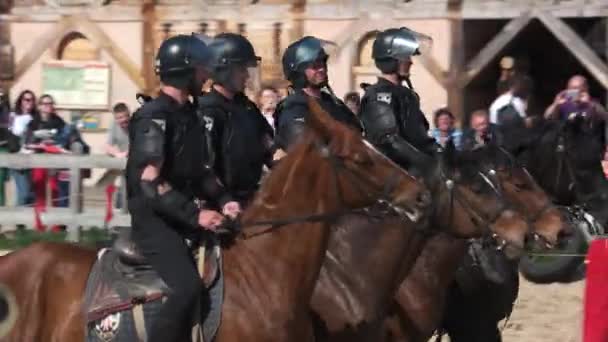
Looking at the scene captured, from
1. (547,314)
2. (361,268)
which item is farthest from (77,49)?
(361,268)

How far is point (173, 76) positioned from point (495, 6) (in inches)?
430

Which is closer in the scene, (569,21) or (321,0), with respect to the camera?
(569,21)

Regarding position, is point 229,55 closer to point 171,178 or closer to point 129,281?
point 171,178

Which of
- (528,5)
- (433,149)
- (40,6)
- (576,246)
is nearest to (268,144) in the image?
(433,149)

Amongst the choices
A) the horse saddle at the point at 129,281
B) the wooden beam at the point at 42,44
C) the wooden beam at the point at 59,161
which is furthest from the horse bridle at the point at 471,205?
the wooden beam at the point at 42,44

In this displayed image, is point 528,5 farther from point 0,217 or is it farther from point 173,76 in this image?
point 173,76

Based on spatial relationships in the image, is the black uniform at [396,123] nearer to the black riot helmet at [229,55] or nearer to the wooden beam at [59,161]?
the black riot helmet at [229,55]

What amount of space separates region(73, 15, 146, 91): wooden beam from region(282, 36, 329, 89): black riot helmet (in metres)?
11.2

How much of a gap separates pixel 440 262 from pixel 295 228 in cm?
166

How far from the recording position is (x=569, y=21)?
17.8 metres

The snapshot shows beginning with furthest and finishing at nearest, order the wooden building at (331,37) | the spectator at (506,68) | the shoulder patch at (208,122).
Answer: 1. the wooden building at (331,37)
2. the spectator at (506,68)
3. the shoulder patch at (208,122)

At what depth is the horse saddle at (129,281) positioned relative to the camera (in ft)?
23.7

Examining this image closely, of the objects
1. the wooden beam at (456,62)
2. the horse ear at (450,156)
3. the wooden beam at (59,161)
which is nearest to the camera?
the horse ear at (450,156)

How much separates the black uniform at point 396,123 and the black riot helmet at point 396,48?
112 millimetres
